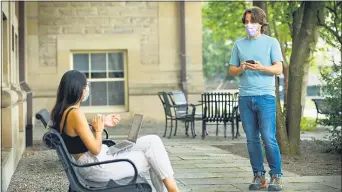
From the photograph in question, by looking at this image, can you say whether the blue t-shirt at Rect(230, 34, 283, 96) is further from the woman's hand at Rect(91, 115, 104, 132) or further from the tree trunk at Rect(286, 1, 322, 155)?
the tree trunk at Rect(286, 1, 322, 155)

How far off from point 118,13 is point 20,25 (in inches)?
211

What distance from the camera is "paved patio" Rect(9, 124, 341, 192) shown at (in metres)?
6.81

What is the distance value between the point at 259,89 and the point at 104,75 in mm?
13042

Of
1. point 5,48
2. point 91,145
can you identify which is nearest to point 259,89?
point 91,145

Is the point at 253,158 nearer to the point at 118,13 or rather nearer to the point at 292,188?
the point at 292,188

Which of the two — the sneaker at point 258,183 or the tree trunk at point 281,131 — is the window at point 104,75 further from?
the sneaker at point 258,183

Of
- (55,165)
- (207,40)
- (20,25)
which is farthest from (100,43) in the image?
(207,40)

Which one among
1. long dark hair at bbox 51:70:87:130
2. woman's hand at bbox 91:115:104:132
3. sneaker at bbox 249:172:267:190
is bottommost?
sneaker at bbox 249:172:267:190

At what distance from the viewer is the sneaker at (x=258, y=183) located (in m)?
6.40

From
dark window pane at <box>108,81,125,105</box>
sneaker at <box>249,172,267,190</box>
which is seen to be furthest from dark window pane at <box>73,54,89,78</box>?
sneaker at <box>249,172,267,190</box>

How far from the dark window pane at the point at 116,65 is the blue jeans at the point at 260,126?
12.8 m

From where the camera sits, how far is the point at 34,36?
723 inches

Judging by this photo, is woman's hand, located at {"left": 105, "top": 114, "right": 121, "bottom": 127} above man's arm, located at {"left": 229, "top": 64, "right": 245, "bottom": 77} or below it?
below

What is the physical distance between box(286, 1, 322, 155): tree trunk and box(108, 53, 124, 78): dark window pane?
9.89 meters
